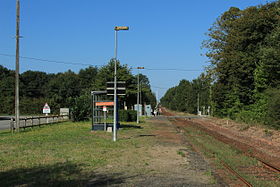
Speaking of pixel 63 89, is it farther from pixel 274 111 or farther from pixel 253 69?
pixel 274 111

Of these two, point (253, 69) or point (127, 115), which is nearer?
point (253, 69)

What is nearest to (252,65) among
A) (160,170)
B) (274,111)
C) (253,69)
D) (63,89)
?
(253,69)

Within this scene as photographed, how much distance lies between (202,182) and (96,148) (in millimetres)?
8295

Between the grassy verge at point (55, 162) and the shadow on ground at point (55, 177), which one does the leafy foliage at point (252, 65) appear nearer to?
the grassy verge at point (55, 162)

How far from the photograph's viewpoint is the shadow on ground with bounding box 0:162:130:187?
30.0ft

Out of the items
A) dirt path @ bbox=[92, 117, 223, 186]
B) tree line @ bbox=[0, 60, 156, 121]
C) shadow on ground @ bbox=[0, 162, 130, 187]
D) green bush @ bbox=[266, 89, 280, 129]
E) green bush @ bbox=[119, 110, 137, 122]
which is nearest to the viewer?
shadow on ground @ bbox=[0, 162, 130, 187]

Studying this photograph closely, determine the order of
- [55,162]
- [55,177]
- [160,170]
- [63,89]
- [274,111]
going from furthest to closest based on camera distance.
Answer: [63,89]
[274,111]
[55,162]
[160,170]
[55,177]

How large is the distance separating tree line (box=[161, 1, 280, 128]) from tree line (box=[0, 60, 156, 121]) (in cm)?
1434

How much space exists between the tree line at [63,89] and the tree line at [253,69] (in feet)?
47.1

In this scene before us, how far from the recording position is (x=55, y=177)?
9.87 meters

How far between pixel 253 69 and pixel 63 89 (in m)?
68.2

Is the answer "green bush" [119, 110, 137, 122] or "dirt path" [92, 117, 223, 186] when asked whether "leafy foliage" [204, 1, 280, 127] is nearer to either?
"green bush" [119, 110, 137, 122]

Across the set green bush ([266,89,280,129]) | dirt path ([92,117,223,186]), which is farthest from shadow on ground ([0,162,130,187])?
green bush ([266,89,280,129])

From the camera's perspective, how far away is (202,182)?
9.67 meters
